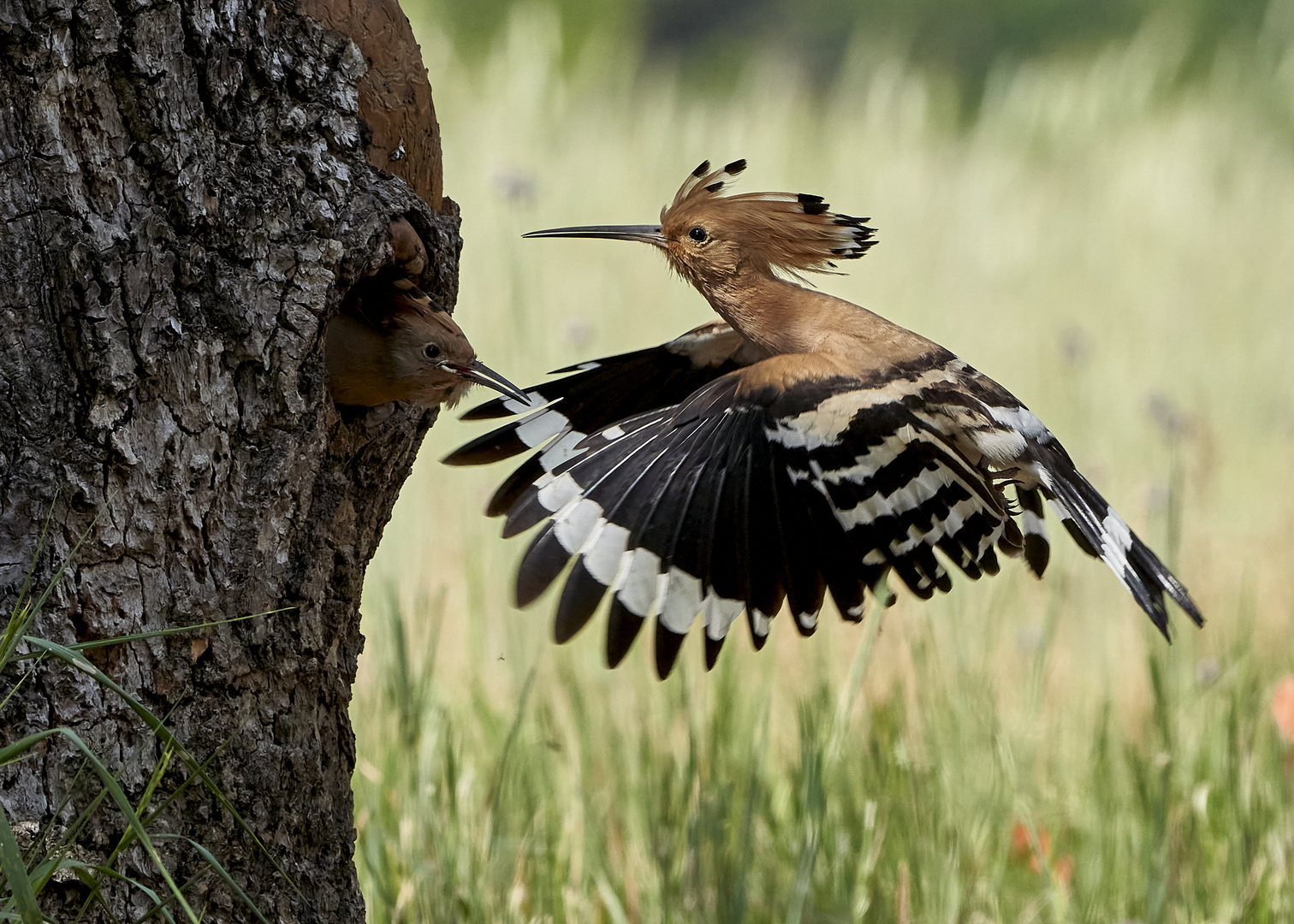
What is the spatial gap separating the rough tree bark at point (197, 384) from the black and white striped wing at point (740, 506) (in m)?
0.26

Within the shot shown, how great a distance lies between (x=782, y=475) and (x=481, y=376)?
14.6 inches

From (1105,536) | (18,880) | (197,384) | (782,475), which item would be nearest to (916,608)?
(1105,536)

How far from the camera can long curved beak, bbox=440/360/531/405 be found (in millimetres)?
1366

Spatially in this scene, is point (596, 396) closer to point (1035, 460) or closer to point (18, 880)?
point (1035, 460)

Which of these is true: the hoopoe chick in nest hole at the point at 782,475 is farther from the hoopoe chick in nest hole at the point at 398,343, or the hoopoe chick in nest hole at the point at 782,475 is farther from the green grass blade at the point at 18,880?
the green grass blade at the point at 18,880

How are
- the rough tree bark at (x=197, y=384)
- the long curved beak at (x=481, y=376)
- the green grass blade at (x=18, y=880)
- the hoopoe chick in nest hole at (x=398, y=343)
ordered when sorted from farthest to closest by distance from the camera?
the long curved beak at (x=481, y=376) → the hoopoe chick in nest hole at (x=398, y=343) → the rough tree bark at (x=197, y=384) → the green grass blade at (x=18, y=880)

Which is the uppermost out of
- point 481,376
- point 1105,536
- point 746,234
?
point 746,234

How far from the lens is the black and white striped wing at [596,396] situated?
1.62 m

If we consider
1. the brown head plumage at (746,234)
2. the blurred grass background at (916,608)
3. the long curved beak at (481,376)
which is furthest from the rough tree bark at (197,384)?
the brown head plumage at (746,234)

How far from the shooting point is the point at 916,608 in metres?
2.76

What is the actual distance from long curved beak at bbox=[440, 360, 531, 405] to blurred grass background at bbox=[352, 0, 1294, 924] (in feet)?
1.09

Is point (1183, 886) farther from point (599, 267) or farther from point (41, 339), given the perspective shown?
point (599, 267)

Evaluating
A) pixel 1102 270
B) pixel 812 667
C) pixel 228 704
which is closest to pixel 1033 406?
pixel 1102 270

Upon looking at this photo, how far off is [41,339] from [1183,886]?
1709 millimetres
